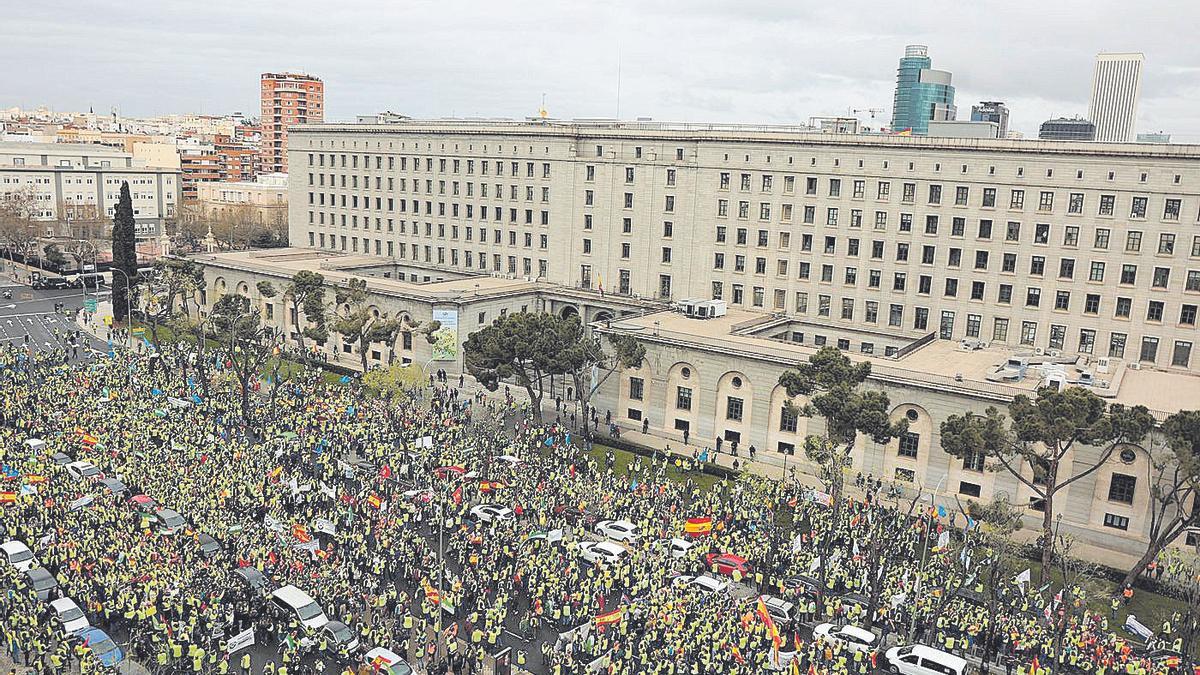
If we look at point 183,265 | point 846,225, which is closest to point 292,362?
point 183,265

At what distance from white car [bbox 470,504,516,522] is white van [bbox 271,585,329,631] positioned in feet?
33.1

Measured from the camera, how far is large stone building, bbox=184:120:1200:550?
53688 millimetres

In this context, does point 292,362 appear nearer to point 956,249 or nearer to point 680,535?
point 680,535

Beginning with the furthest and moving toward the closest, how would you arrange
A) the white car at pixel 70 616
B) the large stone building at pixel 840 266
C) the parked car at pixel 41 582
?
the large stone building at pixel 840 266, the parked car at pixel 41 582, the white car at pixel 70 616

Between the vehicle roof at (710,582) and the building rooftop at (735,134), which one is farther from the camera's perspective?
the building rooftop at (735,134)

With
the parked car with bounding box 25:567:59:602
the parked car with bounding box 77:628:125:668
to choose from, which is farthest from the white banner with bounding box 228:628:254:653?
the parked car with bounding box 25:567:59:602

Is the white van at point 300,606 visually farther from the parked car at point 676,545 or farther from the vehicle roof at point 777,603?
the vehicle roof at point 777,603

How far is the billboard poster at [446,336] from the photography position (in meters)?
71.5

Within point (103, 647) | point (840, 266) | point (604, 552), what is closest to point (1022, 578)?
point (604, 552)

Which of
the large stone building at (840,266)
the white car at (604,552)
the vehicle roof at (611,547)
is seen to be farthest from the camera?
the large stone building at (840,266)

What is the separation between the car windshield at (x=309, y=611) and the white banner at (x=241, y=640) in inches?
67.4

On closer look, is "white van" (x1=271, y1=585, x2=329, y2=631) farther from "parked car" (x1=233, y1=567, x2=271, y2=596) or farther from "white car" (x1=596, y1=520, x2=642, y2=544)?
"white car" (x1=596, y1=520, x2=642, y2=544)

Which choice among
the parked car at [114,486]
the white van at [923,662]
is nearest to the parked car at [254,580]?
the parked car at [114,486]

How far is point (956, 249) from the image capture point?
62281 mm
